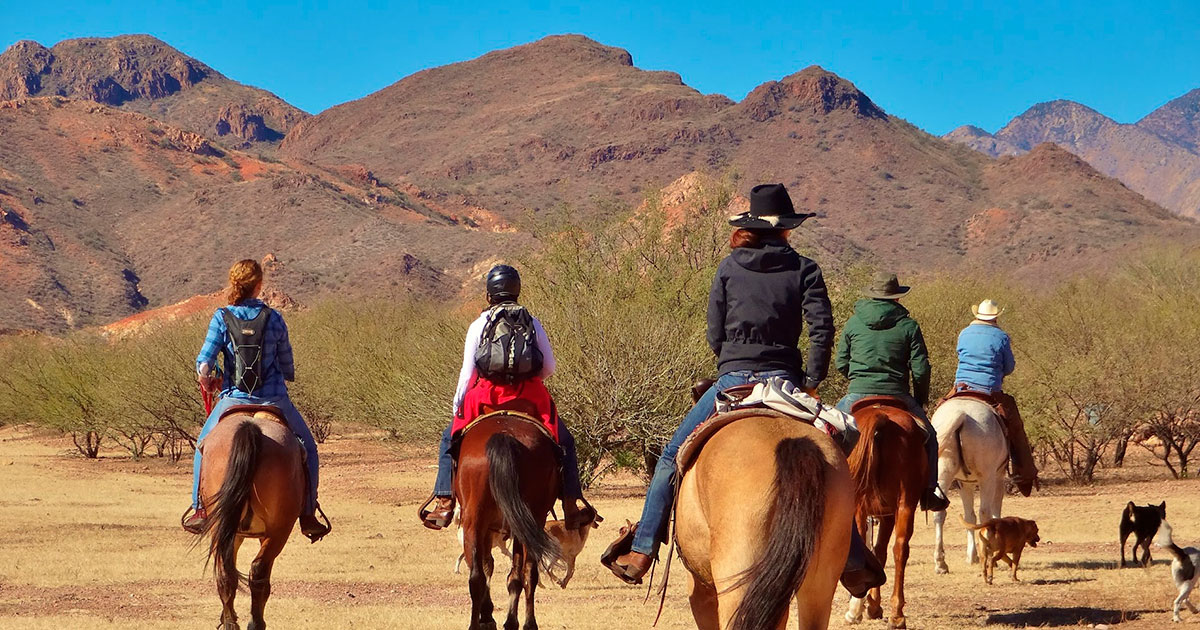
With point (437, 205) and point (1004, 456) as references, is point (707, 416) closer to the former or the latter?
point (1004, 456)

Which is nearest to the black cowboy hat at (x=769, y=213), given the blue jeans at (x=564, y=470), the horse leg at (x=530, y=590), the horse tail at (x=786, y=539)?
the horse tail at (x=786, y=539)

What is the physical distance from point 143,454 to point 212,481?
36.9 meters

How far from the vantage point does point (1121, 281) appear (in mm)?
47562

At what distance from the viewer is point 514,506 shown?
8.33m

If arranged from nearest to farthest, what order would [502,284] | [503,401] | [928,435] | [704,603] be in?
[704,603], [503,401], [502,284], [928,435]

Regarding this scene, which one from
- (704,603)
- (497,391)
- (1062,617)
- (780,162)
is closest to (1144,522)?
(1062,617)

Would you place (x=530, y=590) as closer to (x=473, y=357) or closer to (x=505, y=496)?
(x=505, y=496)

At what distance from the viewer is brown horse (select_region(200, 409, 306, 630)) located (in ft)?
26.7

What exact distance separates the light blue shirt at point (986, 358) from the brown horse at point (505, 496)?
5.79 metres

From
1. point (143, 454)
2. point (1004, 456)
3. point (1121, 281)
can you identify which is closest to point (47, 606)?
point (1004, 456)

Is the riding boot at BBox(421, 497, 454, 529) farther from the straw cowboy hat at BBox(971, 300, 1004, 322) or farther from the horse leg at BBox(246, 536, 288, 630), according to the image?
the straw cowboy hat at BBox(971, 300, 1004, 322)

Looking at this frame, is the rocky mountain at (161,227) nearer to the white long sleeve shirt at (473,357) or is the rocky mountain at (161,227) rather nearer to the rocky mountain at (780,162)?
the rocky mountain at (780,162)

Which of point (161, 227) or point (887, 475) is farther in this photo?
point (161, 227)

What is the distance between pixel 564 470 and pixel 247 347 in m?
2.35
